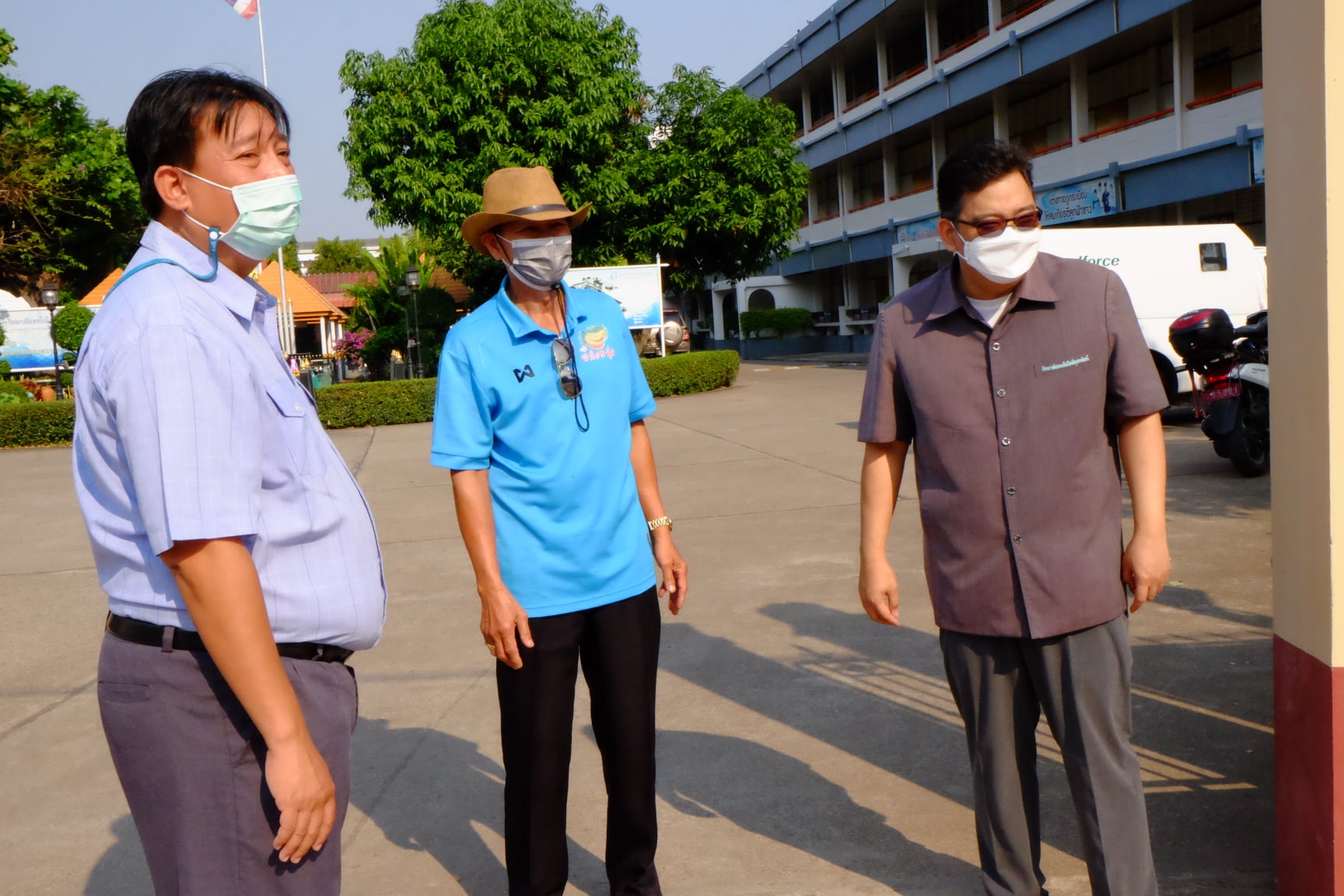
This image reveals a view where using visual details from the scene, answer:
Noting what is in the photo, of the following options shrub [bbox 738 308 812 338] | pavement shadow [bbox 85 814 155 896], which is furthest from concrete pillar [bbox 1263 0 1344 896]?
shrub [bbox 738 308 812 338]

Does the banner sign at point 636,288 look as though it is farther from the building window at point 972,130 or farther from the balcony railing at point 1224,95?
the building window at point 972,130

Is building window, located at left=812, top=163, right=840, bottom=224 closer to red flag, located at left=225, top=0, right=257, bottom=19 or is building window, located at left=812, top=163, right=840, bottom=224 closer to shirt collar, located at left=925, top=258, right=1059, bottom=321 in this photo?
red flag, located at left=225, top=0, right=257, bottom=19

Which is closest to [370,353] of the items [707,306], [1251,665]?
[707,306]

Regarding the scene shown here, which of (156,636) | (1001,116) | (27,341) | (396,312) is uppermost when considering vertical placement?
(1001,116)

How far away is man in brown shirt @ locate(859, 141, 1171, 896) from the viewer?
2.64 meters

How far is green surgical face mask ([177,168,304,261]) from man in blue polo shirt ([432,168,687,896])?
99cm

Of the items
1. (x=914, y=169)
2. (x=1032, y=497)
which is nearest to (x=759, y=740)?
(x=1032, y=497)

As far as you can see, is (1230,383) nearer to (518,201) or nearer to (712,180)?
(518,201)

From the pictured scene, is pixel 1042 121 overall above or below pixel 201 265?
above

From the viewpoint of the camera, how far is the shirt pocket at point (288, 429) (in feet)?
5.87

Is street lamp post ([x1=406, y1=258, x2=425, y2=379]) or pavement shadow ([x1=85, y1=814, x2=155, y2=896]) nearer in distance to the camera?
pavement shadow ([x1=85, y1=814, x2=155, y2=896])

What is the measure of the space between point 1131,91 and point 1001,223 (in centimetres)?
2374

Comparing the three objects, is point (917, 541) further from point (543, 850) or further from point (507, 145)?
point (507, 145)

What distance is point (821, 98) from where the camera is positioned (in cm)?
3953
